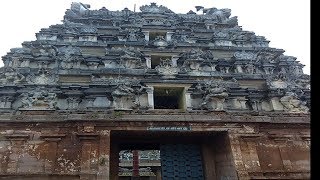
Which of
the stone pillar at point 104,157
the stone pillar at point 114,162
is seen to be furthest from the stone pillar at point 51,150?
the stone pillar at point 114,162

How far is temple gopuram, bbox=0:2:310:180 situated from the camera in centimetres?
1209

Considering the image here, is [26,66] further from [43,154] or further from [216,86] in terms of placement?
[216,86]

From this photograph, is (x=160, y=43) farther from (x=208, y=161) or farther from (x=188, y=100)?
(x=208, y=161)

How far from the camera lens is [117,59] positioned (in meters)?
16.6

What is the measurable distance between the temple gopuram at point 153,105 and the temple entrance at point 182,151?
0.05m

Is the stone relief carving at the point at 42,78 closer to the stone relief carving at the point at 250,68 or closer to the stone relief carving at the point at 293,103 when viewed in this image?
the stone relief carving at the point at 250,68

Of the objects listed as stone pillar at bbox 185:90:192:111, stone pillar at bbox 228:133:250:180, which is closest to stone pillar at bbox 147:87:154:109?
stone pillar at bbox 185:90:192:111

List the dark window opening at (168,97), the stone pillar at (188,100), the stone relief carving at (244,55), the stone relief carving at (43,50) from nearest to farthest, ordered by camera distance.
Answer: the stone pillar at (188,100)
the dark window opening at (168,97)
the stone relief carving at (43,50)
the stone relief carving at (244,55)

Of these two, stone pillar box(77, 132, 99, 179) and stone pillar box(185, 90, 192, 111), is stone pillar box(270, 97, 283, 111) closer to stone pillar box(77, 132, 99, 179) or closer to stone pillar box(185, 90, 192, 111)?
stone pillar box(185, 90, 192, 111)

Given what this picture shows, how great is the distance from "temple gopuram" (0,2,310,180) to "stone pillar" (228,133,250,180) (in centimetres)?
4

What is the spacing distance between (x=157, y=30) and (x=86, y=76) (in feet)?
21.4

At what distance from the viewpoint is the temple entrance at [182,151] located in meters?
13.2

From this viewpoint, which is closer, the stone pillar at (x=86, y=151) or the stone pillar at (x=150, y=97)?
the stone pillar at (x=86, y=151)

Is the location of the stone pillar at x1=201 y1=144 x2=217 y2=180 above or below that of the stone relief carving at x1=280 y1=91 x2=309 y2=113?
below
